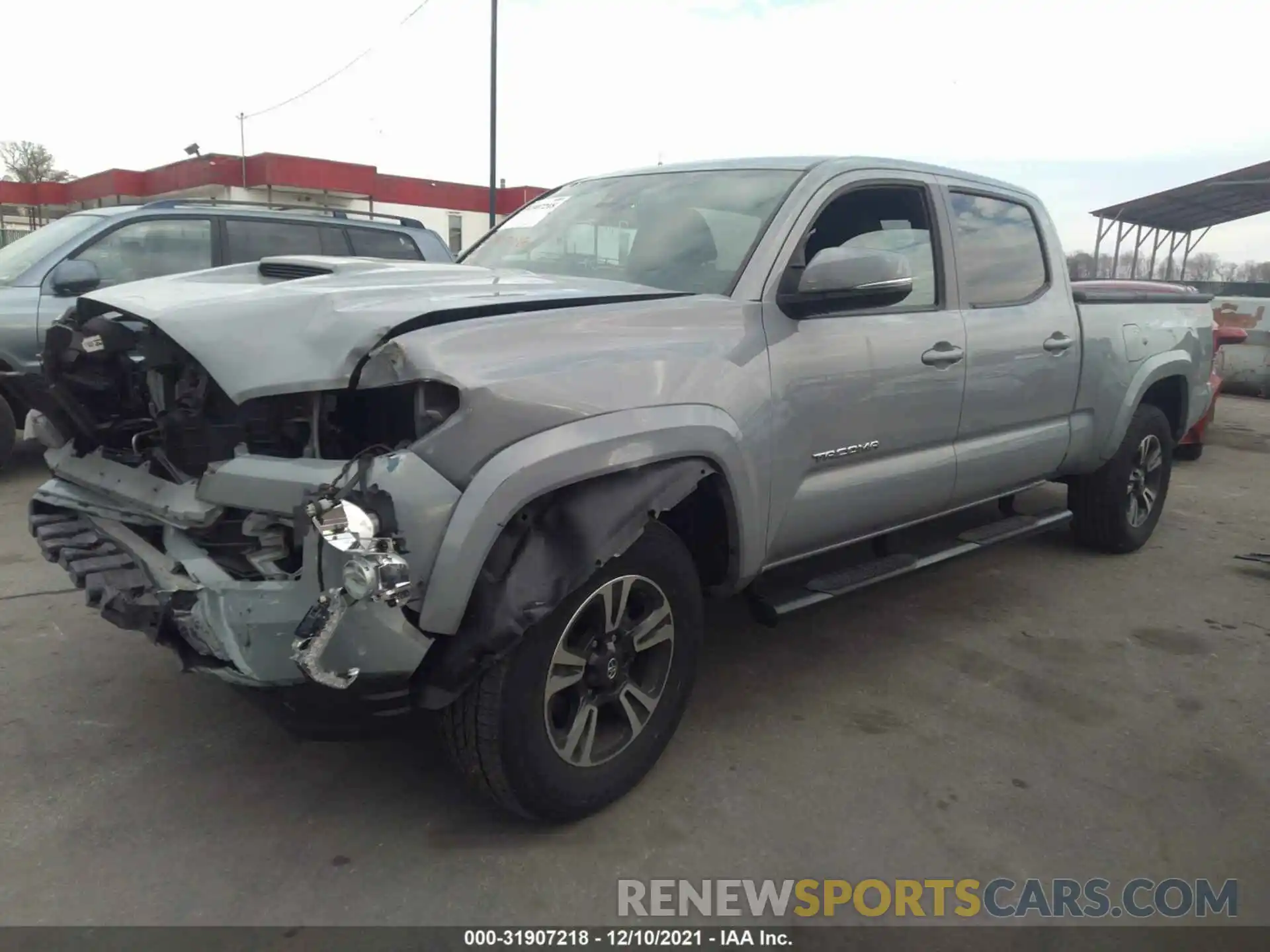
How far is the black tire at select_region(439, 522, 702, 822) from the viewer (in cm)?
238

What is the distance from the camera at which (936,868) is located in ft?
8.34

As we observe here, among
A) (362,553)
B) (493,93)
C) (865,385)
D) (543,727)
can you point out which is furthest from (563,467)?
(493,93)

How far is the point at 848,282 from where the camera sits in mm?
2951

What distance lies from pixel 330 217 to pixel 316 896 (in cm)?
597

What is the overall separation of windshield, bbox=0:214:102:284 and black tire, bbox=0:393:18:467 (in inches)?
30.8

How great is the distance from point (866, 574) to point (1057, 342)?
1.70 metres

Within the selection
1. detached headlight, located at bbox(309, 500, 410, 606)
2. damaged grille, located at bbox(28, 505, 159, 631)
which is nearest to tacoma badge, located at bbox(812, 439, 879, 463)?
detached headlight, located at bbox(309, 500, 410, 606)

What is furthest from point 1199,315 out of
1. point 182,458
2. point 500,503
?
point 182,458

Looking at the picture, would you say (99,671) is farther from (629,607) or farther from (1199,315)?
(1199,315)

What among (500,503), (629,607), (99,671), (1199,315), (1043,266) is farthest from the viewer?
(1199,315)

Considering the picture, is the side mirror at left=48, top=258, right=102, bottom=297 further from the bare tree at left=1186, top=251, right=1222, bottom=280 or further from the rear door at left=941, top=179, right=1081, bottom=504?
the bare tree at left=1186, top=251, right=1222, bottom=280

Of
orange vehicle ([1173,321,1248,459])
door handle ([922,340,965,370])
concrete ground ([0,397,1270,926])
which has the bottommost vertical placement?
concrete ground ([0,397,1270,926])

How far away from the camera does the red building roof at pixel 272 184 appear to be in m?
29.6

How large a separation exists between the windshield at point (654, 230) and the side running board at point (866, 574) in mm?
1050
